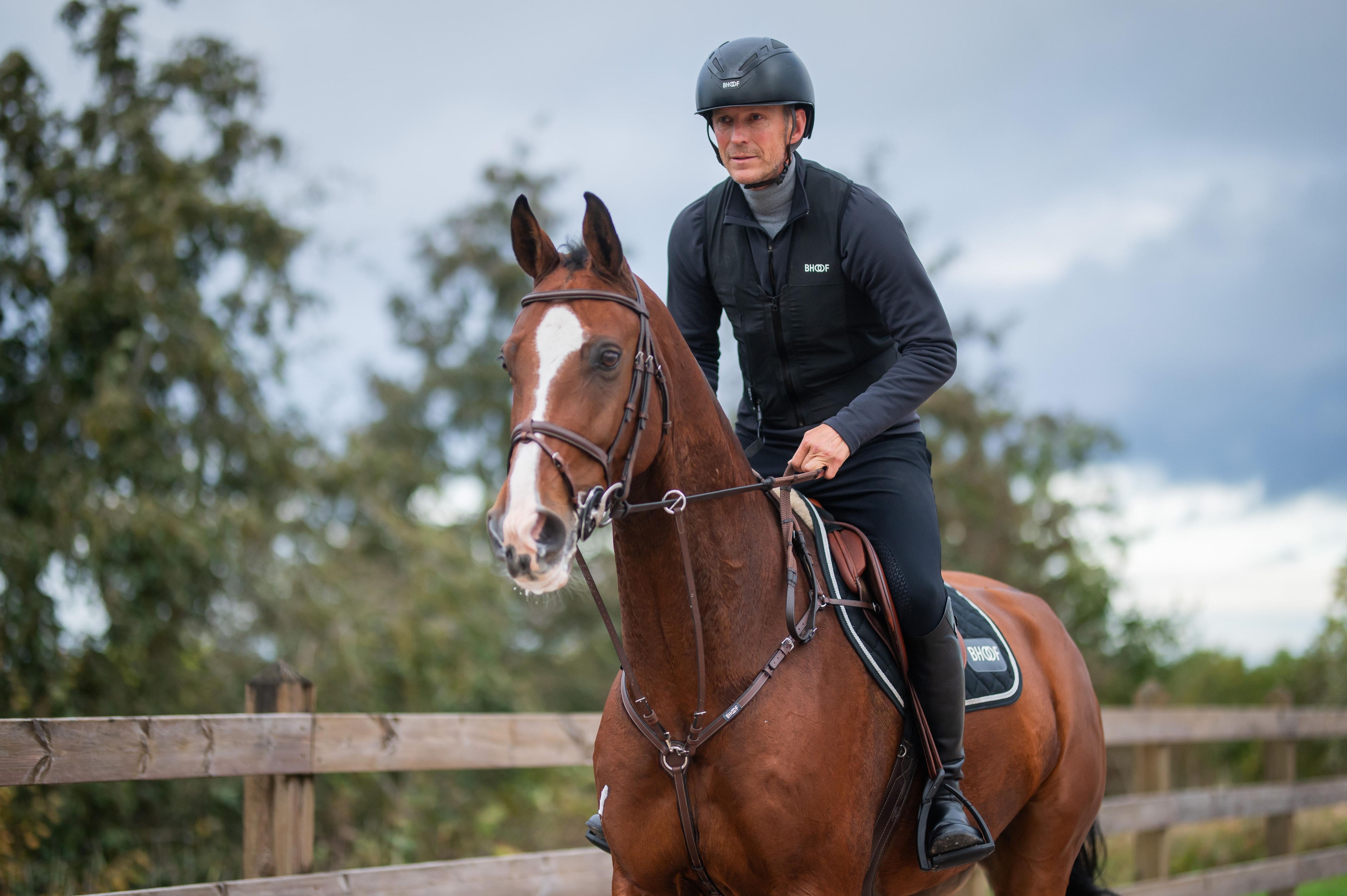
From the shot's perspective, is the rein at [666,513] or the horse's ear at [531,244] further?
the horse's ear at [531,244]

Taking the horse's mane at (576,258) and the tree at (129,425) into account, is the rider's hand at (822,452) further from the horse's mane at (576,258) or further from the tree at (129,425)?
the tree at (129,425)

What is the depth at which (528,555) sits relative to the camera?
84.6 inches

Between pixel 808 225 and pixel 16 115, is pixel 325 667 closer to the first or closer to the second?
pixel 16 115

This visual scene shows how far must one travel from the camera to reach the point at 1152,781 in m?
7.38

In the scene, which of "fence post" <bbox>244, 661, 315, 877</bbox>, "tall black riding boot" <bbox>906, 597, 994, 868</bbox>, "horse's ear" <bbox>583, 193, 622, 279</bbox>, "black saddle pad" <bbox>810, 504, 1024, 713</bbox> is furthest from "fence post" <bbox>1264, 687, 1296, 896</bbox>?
"horse's ear" <bbox>583, 193, 622, 279</bbox>

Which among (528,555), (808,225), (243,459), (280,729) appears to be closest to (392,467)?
(243,459)

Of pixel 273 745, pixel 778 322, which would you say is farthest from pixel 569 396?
pixel 273 745

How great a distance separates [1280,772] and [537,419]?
8.56 m

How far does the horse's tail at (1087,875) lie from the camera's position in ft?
15.3

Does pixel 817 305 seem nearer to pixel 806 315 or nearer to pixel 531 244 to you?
pixel 806 315

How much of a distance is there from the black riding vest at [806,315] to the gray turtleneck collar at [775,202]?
48mm

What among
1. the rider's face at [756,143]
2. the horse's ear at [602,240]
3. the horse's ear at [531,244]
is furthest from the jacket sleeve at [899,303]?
the horse's ear at [531,244]

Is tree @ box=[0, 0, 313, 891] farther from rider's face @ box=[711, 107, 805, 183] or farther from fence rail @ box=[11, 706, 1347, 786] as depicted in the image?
rider's face @ box=[711, 107, 805, 183]

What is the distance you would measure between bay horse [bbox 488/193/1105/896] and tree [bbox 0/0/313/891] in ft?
18.2
